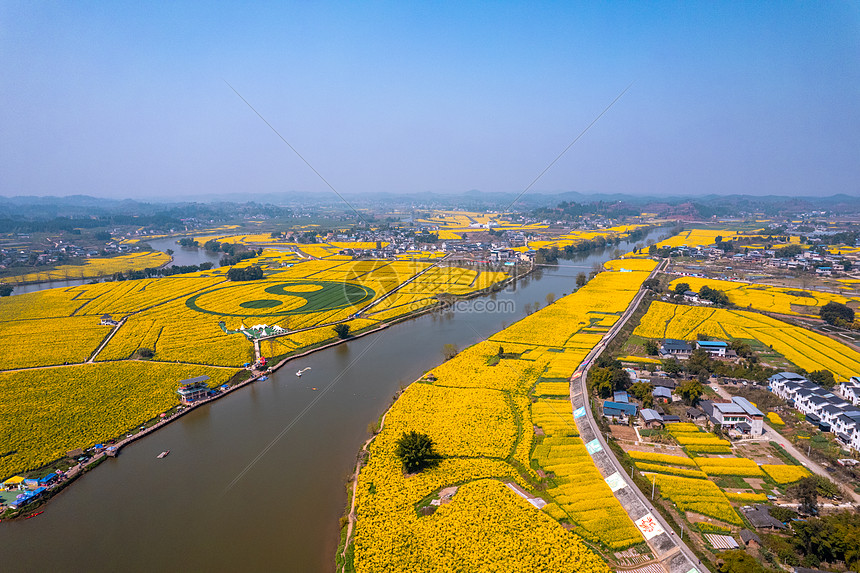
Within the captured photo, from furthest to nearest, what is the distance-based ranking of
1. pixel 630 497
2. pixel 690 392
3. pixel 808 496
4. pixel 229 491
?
pixel 690 392 → pixel 229 491 → pixel 630 497 → pixel 808 496

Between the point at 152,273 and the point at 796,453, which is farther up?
the point at 152,273

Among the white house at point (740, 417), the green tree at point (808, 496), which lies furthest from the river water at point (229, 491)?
the white house at point (740, 417)

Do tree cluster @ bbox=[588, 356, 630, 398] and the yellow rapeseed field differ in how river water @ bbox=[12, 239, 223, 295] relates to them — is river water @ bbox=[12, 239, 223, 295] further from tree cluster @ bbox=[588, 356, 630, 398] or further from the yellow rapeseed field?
tree cluster @ bbox=[588, 356, 630, 398]

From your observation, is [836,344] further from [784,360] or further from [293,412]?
[293,412]

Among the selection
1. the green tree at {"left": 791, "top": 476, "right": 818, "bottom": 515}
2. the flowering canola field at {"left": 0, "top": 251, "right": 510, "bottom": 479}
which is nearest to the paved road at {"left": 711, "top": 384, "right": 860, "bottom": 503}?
the green tree at {"left": 791, "top": 476, "right": 818, "bottom": 515}

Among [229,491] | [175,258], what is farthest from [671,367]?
[175,258]

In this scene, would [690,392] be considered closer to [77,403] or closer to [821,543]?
[821,543]
